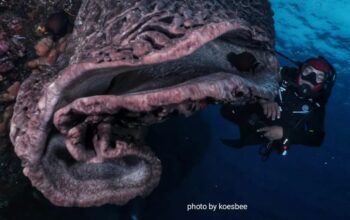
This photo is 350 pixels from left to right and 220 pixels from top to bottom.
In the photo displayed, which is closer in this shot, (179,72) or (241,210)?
(179,72)

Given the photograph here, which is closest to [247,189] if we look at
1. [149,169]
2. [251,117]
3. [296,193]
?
[296,193]

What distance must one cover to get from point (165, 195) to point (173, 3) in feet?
43.6

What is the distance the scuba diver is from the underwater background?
4114 mm

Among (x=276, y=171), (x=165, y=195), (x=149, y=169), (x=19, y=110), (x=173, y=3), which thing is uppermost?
(x=173, y=3)

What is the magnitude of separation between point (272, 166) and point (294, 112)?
31359mm

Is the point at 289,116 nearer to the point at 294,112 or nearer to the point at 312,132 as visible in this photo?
the point at 294,112

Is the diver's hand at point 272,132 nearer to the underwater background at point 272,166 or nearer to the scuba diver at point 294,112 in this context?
the scuba diver at point 294,112

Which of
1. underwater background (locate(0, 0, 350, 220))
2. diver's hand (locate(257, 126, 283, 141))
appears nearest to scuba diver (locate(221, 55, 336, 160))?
diver's hand (locate(257, 126, 283, 141))

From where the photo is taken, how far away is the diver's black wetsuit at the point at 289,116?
6.39 m

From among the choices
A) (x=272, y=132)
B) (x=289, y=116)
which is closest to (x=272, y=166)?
(x=289, y=116)

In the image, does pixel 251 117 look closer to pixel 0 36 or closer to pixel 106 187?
pixel 106 187

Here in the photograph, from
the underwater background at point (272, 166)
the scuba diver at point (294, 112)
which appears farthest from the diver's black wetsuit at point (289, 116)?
the underwater background at point (272, 166)

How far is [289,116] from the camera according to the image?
6469 mm

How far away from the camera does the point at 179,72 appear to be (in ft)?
11.8
